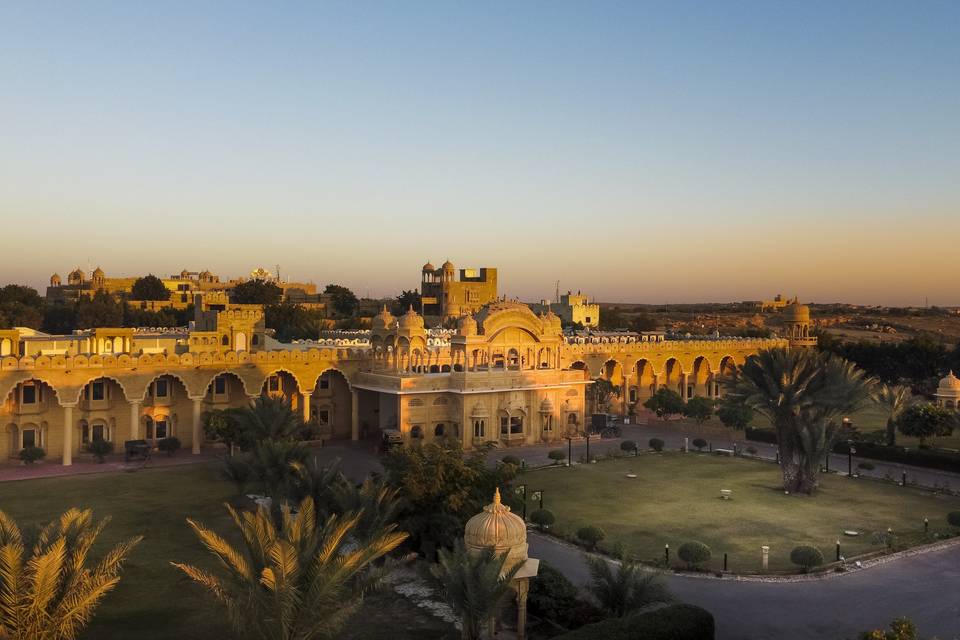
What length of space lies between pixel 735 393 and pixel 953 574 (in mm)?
13967

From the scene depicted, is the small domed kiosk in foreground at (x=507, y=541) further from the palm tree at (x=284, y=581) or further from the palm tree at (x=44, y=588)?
the palm tree at (x=44, y=588)

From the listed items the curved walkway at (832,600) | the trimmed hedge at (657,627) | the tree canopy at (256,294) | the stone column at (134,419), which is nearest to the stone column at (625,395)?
the stone column at (134,419)

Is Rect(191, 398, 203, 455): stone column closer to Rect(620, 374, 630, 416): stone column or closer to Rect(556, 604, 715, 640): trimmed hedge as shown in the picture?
Rect(620, 374, 630, 416): stone column

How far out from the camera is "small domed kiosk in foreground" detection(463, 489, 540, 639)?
59.5 feet

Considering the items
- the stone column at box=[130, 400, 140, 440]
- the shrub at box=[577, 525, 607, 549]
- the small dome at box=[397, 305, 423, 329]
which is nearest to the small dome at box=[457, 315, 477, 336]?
the small dome at box=[397, 305, 423, 329]

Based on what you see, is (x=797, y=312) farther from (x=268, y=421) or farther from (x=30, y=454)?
(x=30, y=454)

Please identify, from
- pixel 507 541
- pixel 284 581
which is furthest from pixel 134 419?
pixel 284 581

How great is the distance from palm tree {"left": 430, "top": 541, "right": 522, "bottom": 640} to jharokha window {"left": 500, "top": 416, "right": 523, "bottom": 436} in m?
29.2

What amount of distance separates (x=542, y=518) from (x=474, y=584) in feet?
39.2

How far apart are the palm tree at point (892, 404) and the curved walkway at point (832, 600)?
19.2 metres

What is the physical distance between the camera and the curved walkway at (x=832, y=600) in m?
19.6

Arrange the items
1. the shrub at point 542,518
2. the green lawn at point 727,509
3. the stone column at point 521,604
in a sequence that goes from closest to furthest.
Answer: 1. the stone column at point 521,604
2. the green lawn at point 727,509
3. the shrub at point 542,518

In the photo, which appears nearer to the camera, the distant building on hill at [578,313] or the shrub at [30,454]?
the shrub at [30,454]

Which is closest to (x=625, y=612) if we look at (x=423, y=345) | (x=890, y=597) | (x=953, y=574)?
(x=890, y=597)
